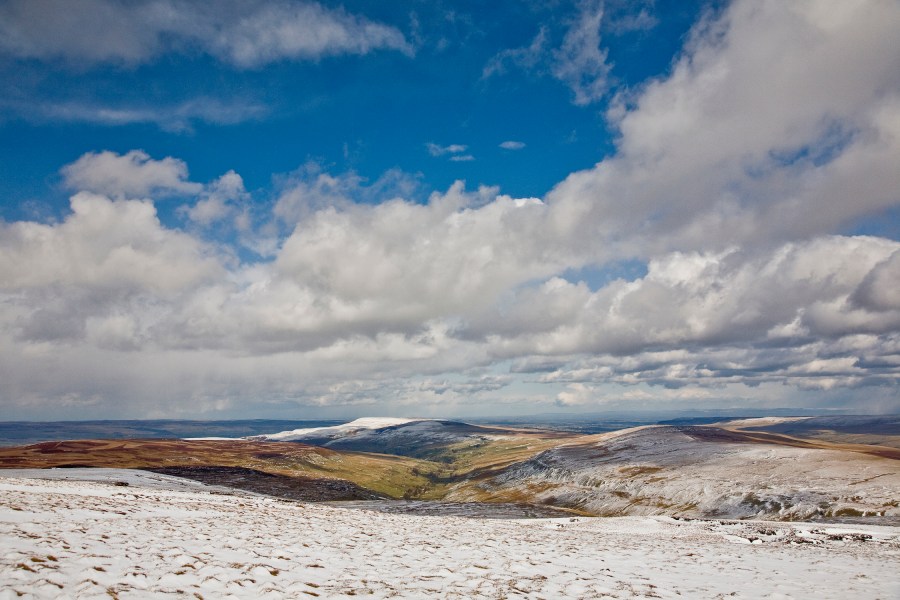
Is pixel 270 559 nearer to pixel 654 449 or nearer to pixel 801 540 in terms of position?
pixel 801 540

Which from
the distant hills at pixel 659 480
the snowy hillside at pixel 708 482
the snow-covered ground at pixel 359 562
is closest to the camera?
the snow-covered ground at pixel 359 562

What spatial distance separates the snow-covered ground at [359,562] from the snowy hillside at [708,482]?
191ft

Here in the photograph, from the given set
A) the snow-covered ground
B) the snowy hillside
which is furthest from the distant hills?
the snow-covered ground

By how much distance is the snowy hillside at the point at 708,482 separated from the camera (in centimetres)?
7481

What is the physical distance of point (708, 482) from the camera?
9656cm

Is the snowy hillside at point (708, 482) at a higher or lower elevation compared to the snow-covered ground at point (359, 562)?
lower

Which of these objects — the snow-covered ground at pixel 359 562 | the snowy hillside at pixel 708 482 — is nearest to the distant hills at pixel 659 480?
the snowy hillside at pixel 708 482

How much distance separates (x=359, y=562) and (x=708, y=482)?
330 ft

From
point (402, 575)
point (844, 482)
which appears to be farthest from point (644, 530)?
point (844, 482)

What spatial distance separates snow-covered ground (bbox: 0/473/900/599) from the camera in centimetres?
1286

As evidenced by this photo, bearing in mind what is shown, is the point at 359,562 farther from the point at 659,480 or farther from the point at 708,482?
the point at 659,480

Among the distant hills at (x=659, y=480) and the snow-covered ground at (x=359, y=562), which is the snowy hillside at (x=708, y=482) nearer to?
the distant hills at (x=659, y=480)

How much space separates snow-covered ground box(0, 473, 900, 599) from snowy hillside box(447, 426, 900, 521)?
5818 centimetres

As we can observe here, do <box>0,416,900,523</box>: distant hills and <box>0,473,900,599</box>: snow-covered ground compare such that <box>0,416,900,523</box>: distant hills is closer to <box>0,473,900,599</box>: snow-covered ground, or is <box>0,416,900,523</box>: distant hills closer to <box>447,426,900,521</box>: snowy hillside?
<box>447,426,900,521</box>: snowy hillside
